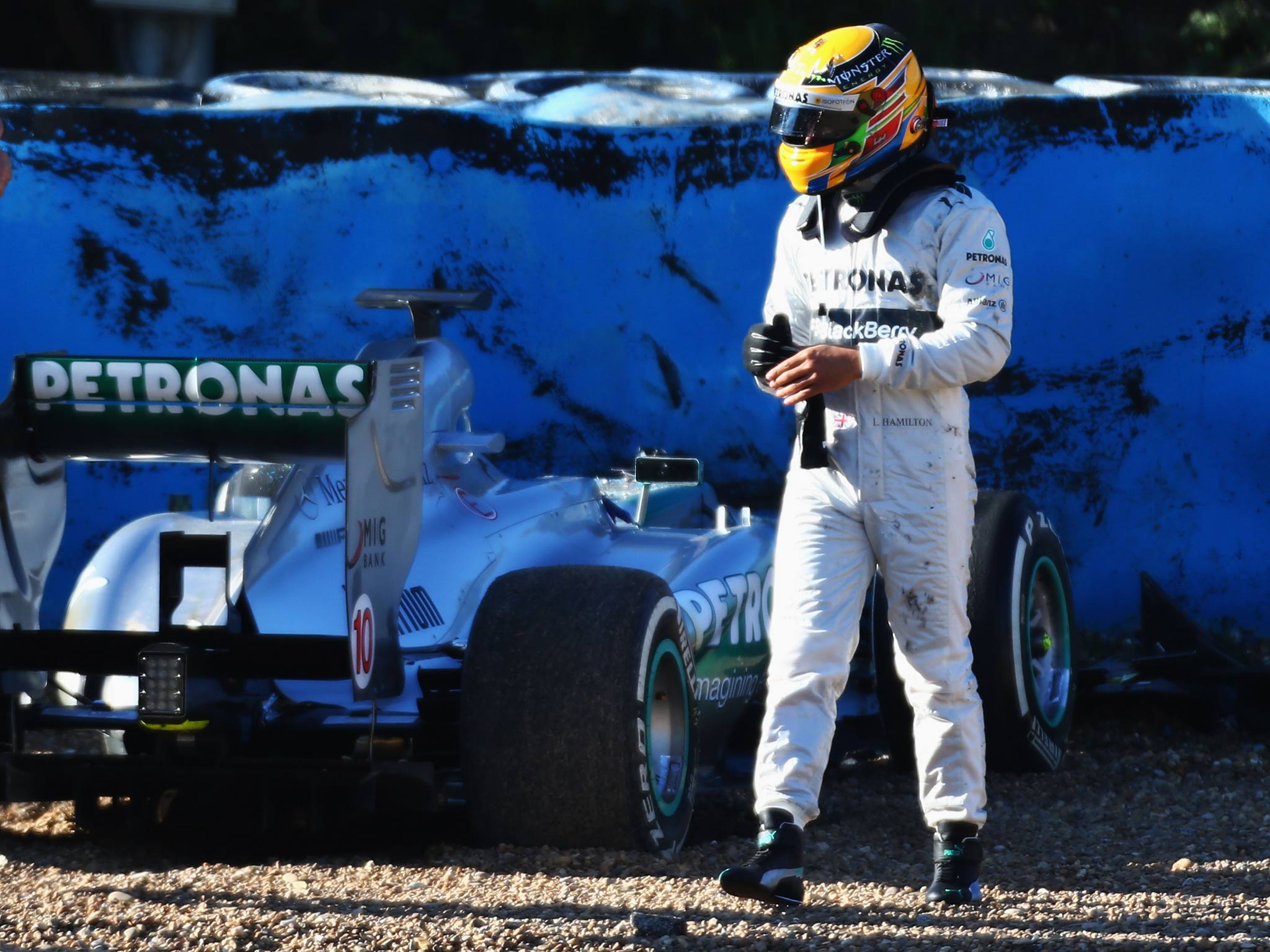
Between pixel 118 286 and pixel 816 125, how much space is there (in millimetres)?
3815

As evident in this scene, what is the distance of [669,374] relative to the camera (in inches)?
281

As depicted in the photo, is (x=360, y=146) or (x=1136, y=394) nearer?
(x=1136, y=394)

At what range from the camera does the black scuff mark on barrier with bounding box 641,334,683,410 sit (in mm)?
7148

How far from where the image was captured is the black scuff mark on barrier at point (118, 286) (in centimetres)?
708

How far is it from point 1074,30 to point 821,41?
10852 mm

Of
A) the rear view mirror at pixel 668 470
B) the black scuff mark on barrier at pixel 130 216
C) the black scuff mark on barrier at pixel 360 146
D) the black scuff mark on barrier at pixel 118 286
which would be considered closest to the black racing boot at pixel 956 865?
the rear view mirror at pixel 668 470

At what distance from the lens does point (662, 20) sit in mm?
12656

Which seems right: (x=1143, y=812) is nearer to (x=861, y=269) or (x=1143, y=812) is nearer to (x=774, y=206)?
(x=861, y=269)

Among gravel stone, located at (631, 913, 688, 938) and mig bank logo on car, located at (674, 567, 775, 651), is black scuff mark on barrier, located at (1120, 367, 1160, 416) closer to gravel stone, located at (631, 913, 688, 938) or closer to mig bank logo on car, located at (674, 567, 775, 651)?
mig bank logo on car, located at (674, 567, 775, 651)

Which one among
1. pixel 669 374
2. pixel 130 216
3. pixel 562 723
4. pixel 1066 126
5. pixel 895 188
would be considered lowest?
pixel 562 723

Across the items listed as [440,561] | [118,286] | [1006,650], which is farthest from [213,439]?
[118,286]

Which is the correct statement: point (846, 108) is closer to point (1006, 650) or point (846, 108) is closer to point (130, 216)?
point (1006, 650)

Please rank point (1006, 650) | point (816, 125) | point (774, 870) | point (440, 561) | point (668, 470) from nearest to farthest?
1. point (774, 870)
2. point (816, 125)
3. point (440, 561)
4. point (1006, 650)
5. point (668, 470)

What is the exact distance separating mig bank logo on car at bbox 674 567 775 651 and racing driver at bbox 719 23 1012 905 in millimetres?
944
